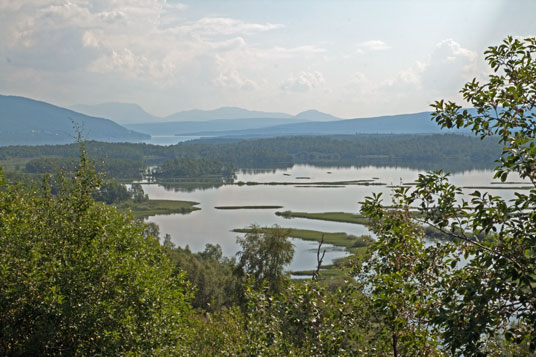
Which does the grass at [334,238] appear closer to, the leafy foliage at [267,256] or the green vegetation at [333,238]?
the green vegetation at [333,238]

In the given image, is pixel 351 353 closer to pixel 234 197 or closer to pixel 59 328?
pixel 59 328

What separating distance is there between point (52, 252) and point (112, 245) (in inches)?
47.5

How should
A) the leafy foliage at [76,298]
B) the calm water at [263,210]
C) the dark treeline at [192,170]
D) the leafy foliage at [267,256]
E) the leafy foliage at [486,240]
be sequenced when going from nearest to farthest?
the leafy foliage at [486,240], the leafy foliage at [76,298], the leafy foliage at [267,256], the calm water at [263,210], the dark treeline at [192,170]

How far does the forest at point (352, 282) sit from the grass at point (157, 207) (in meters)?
63.7

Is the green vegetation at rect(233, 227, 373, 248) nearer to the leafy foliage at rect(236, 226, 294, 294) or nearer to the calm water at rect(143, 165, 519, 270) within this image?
the calm water at rect(143, 165, 519, 270)

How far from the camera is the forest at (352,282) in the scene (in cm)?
475

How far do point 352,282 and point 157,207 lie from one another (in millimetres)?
74941

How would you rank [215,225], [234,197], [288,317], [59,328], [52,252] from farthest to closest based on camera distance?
[234,197], [215,225], [52,252], [59,328], [288,317]

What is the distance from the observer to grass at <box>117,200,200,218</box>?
76769 millimetres

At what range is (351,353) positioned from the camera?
267 inches

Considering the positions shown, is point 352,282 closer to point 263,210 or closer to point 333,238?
point 333,238

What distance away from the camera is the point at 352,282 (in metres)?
8.77

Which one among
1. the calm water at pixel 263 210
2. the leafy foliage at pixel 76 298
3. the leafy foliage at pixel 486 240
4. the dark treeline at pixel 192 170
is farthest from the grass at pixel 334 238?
the dark treeline at pixel 192 170

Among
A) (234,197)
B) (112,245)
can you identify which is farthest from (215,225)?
(112,245)
